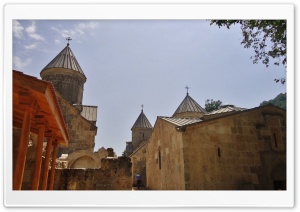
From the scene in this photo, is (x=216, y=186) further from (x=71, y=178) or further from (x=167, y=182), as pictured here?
(x=71, y=178)

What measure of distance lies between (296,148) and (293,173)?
1.57 ft

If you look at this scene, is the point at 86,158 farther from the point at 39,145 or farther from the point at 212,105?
the point at 212,105

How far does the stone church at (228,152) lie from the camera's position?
703 cm

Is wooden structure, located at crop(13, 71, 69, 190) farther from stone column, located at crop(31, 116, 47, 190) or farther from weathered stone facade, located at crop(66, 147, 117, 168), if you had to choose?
weathered stone facade, located at crop(66, 147, 117, 168)

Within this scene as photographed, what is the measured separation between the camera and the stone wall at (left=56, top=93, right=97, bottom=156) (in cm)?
1072

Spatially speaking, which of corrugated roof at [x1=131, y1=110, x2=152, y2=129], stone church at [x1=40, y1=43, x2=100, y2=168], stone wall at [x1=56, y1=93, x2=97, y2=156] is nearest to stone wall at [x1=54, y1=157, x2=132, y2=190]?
stone church at [x1=40, y1=43, x2=100, y2=168]

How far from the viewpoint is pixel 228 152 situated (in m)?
7.46

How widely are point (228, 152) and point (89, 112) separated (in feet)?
29.7

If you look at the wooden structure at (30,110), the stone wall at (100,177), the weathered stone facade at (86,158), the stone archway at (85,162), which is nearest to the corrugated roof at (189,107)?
the weathered stone facade at (86,158)

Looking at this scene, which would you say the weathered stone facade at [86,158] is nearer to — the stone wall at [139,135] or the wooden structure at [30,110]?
the wooden structure at [30,110]

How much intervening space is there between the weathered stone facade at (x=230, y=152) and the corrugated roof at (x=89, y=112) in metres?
6.64

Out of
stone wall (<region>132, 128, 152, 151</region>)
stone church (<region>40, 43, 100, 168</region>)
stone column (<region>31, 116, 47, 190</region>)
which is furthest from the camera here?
stone wall (<region>132, 128, 152, 151</region>)
